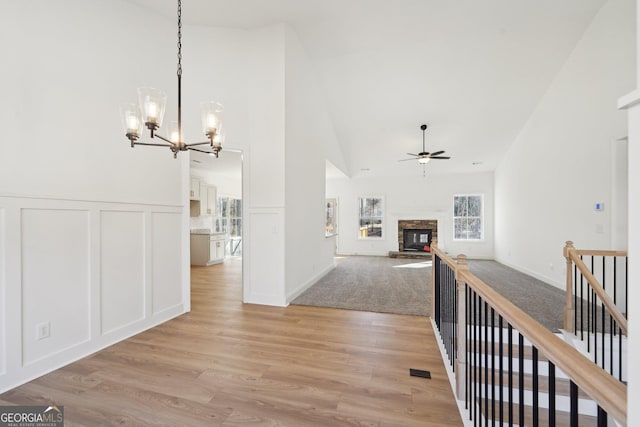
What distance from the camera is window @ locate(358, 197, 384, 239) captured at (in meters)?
9.05

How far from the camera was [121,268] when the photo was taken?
273cm

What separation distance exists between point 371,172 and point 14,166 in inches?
304

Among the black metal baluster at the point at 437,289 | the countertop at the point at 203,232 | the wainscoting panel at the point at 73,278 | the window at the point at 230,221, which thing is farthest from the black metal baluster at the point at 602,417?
the window at the point at 230,221

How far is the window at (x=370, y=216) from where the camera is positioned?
905cm

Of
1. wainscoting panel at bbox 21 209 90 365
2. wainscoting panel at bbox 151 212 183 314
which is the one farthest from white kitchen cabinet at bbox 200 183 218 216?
wainscoting panel at bbox 21 209 90 365

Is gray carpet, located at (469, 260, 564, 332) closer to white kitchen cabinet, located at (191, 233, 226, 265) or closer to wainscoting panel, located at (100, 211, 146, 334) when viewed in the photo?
wainscoting panel, located at (100, 211, 146, 334)

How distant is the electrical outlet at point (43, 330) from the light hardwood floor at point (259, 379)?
30 centimetres

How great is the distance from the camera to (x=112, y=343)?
2.62 metres

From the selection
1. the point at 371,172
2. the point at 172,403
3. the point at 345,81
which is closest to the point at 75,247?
the point at 172,403

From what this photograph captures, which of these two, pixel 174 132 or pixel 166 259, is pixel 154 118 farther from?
pixel 166 259

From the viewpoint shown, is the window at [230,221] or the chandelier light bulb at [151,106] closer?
the chandelier light bulb at [151,106]

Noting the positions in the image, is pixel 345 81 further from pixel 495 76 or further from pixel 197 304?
pixel 197 304

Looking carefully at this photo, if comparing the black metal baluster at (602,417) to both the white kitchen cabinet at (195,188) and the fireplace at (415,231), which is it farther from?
the fireplace at (415,231)

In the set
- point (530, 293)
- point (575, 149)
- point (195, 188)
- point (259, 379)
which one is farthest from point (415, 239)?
point (259, 379)
